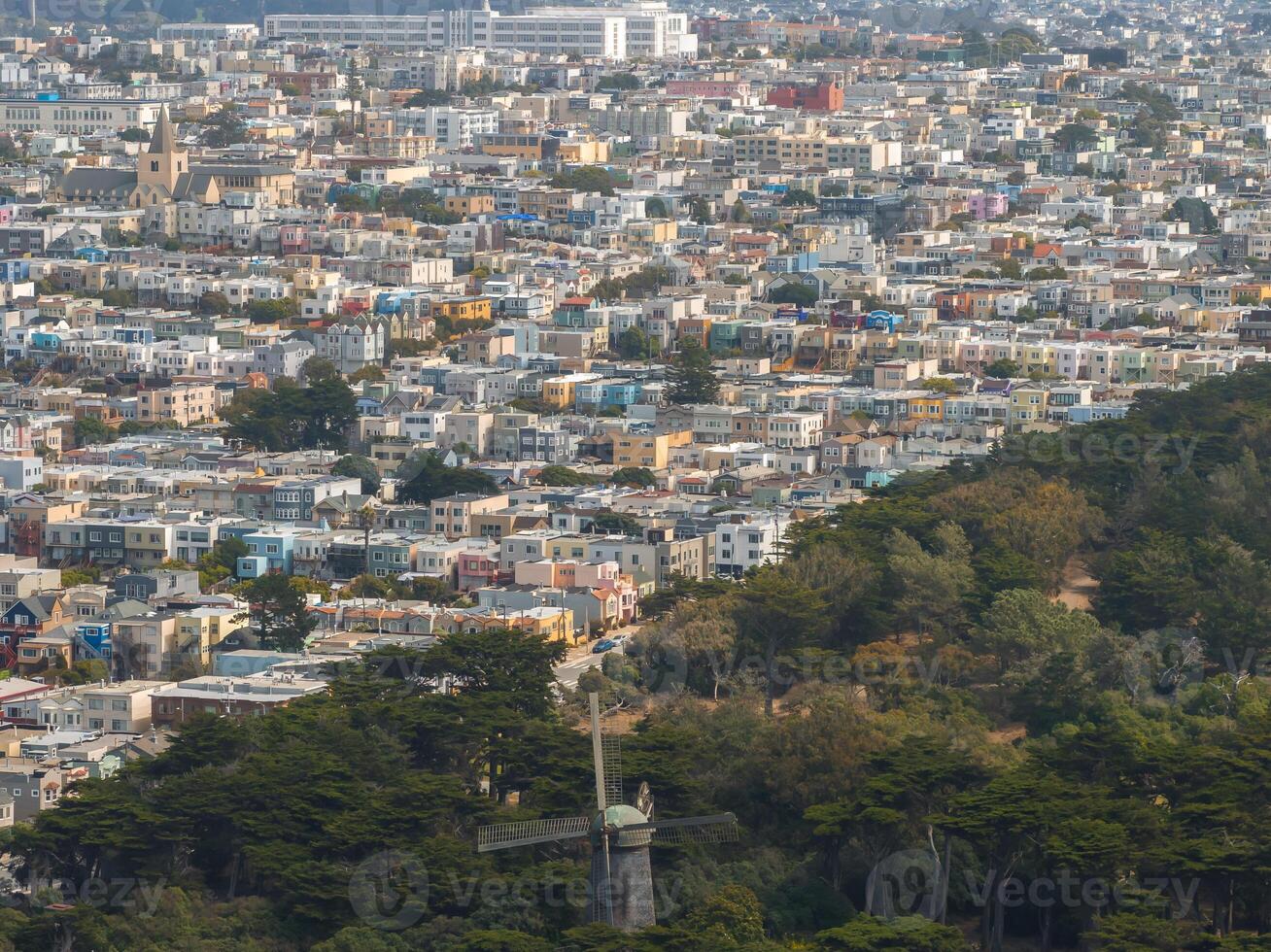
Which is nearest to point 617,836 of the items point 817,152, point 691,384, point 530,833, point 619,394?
point 530,833

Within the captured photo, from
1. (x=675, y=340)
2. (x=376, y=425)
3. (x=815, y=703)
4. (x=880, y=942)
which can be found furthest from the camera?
(x=675, y=340)

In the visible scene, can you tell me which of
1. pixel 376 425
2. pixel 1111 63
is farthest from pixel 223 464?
pixel 1111 63

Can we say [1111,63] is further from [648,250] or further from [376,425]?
[376,425]

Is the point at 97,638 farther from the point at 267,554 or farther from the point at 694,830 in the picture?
the point at 694,830

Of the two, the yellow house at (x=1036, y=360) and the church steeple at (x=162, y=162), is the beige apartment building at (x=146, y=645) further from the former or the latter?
the church steeple at (x=162, y=162)

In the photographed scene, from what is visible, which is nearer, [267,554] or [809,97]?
[267,554]

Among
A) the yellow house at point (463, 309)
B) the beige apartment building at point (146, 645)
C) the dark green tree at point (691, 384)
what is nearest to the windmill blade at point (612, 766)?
the beige apartment building at point (146, 645)
